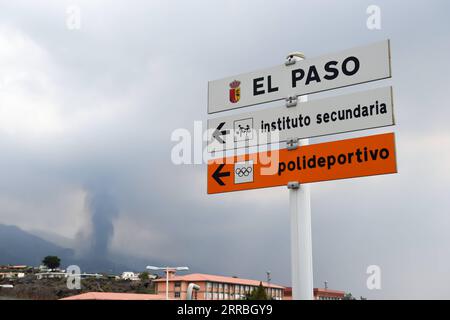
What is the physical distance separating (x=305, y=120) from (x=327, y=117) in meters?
0.37

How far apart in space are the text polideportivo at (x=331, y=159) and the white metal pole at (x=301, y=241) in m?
0.30

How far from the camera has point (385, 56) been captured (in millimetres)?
7754

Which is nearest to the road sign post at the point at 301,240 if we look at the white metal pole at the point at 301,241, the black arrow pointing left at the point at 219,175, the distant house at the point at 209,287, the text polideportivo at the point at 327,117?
the white metal pole at the point at 301,241

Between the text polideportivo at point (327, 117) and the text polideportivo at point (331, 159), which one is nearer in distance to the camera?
the text polideportivo at point (331, 159)

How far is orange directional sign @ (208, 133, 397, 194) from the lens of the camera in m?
7.38

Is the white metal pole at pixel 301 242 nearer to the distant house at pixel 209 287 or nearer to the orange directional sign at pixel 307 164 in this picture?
the orange directional sign at pixel 307 164

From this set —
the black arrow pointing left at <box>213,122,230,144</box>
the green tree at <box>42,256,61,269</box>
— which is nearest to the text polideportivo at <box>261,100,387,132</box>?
the black arrow pointing left at <box>213,122,230,144</box>

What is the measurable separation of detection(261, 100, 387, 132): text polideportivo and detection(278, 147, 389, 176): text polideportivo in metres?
0.58

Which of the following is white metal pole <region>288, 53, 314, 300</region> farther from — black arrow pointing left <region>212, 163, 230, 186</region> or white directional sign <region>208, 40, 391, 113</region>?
black arrow pointing left <region>212, 163, 230, 186</region>

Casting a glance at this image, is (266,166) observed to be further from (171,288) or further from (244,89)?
(171,288)

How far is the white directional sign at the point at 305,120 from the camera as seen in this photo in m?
7.62

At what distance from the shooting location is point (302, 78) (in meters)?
8.39
